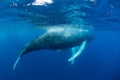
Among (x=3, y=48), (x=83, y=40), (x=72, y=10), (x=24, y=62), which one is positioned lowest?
(x=3, y=48)

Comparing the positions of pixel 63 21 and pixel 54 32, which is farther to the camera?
pixel 63 21

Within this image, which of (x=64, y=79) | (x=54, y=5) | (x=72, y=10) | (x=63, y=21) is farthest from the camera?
(x=64, y=79)

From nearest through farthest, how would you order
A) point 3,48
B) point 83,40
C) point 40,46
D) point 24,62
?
1. point 40,46
2. point 83,40
3. point 24,62
4. point 3,48

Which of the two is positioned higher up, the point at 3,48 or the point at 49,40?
the point at 49,40

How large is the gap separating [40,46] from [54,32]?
0.82 meters

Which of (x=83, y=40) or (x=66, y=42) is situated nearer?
(x=66, y=42)

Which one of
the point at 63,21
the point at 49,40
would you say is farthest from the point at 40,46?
the point at 63,21

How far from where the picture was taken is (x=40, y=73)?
5712cm

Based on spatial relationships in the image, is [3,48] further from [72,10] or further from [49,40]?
[49,40]

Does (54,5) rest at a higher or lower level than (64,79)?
higher

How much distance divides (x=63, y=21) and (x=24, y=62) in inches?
1859

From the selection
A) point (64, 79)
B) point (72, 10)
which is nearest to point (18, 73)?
point (64, 79)

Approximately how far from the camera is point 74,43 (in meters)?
6.73

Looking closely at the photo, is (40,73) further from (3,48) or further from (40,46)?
(3,48)
